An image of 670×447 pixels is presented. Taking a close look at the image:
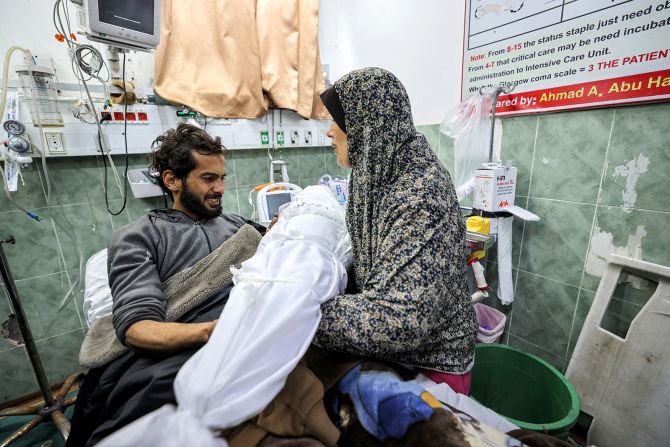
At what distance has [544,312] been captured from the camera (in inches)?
63.8

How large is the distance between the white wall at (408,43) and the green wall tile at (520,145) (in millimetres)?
A: 385

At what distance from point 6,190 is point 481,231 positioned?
226 cm

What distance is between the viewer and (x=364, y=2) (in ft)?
7.52

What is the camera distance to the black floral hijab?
78 cm

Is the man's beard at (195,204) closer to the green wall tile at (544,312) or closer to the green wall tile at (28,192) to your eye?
the green wall tile at (28,192)

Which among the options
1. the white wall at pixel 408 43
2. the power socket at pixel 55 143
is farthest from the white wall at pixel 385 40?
the power socket at pixel 55 143

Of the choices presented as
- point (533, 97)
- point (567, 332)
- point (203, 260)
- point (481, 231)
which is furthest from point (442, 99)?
point (203, 260)

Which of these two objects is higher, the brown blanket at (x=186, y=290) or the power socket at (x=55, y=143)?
the power socket at (x=55, y=143)

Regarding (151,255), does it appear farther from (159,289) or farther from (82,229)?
(82,229)

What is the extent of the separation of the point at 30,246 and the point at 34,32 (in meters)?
1.11

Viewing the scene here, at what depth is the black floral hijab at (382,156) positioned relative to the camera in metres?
0.78

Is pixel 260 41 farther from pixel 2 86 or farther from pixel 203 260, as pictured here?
pixel 203 260

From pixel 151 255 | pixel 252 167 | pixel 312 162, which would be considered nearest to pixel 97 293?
pixel 151 255

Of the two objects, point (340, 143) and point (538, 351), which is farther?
point (538, 351)
